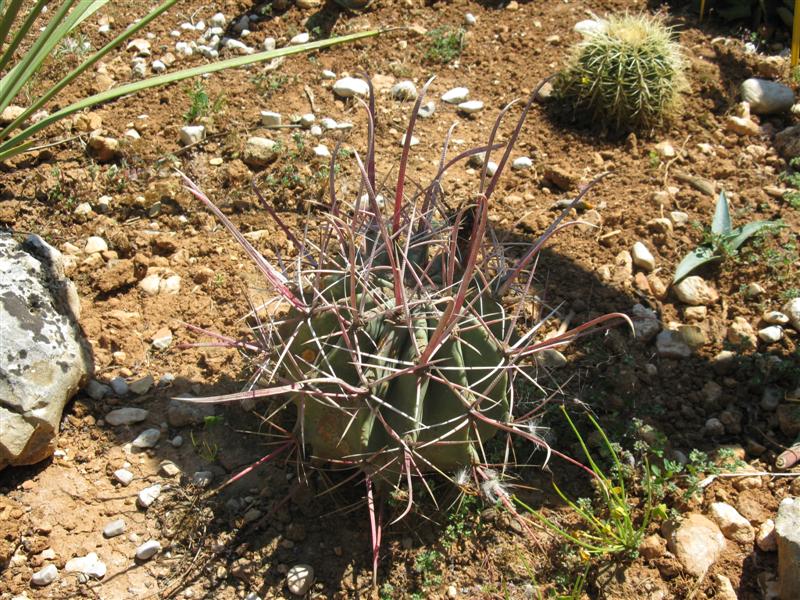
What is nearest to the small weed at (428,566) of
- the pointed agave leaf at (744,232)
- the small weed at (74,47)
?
the pointed agave leaf at (744,232)

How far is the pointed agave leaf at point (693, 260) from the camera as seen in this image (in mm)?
3143

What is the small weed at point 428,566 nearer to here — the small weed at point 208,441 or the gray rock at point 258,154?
the small weed at point 208,441

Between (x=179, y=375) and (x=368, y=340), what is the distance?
1.03m

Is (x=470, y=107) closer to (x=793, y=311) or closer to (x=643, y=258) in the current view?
(x=643, y=258)

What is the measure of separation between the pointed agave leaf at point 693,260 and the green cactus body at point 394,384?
137 centimetres

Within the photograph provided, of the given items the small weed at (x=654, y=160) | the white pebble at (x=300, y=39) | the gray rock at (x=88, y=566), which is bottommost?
the gray rock at (x=88, y=566)

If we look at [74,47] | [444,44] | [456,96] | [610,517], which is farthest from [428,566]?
[74,47]

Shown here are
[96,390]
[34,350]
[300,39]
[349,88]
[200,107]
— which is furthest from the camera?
[300,39]

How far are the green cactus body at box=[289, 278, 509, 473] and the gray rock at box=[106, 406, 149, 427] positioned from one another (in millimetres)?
779

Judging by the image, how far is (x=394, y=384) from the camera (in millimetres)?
2041

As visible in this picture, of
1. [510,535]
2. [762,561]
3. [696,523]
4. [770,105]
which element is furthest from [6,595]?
[770,105]

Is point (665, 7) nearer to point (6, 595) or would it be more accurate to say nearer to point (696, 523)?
point (696, 523)

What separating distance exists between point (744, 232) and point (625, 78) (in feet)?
3.43

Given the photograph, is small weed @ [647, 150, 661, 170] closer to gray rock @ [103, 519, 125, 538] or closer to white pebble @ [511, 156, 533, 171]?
white pebble @ [511, 156, 533, 171]
